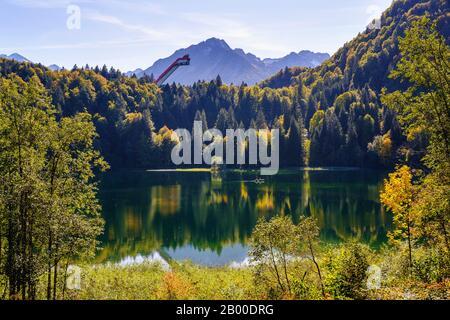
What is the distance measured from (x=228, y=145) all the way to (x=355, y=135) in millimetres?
39484

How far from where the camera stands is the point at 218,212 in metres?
67.7

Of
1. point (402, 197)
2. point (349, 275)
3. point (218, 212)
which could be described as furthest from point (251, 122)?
point (349, 275)

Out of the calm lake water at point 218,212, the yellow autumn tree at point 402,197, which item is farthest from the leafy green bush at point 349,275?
the calm lake water at point 218,212

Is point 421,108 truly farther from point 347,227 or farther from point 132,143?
point 132,143

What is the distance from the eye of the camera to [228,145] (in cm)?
14050

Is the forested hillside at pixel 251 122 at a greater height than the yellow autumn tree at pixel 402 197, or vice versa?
the forested hillside at pixel 251 122

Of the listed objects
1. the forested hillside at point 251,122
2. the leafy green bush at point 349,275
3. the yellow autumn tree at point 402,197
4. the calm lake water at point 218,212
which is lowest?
the calm lake water at point 218,212

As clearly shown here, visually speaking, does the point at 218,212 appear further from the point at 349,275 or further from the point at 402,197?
the point at 349,275

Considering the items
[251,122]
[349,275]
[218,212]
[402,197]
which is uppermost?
[251,122]

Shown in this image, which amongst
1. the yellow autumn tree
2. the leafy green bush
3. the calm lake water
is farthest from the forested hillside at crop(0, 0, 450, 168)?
the leafy green bush

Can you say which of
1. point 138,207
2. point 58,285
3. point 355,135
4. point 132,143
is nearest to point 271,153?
point 355,135

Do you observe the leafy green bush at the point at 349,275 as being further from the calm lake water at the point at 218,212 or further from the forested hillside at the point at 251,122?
the forested hillside at the point at 251,122

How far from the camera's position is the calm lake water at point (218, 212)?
4834 centimetres

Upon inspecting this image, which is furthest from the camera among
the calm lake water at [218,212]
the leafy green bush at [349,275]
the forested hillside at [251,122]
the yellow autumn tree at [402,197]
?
the forested hillside at [251,122]
